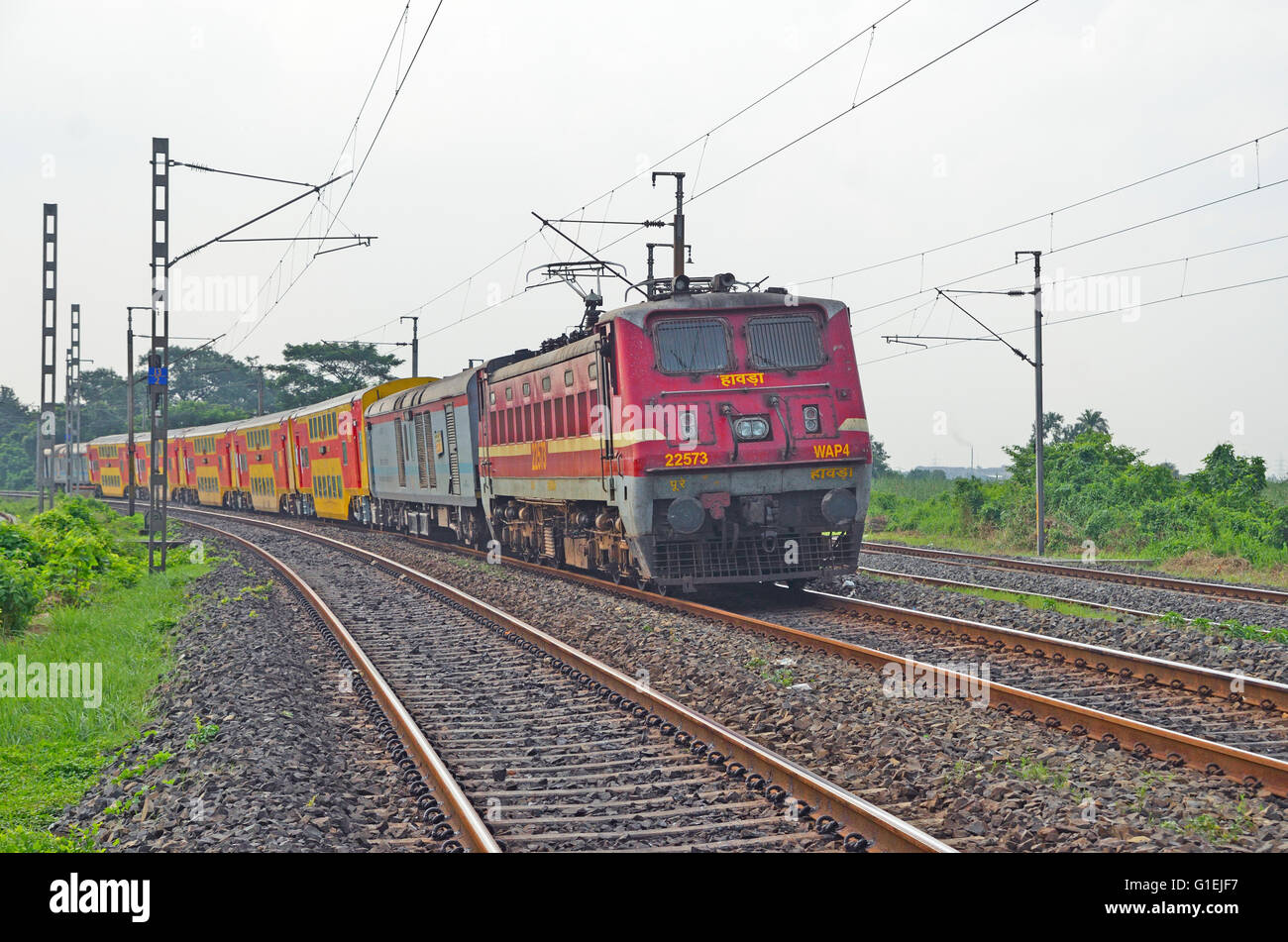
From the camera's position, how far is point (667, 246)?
30.9 metres

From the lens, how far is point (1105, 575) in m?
20.0

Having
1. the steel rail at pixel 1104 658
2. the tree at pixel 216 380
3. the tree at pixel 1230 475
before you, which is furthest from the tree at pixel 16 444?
the steel rail at pixel 1104 658

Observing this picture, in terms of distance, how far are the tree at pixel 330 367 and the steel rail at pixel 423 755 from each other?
5765 centimetres

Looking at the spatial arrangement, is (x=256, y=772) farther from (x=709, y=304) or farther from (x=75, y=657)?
(x=709, y=304)

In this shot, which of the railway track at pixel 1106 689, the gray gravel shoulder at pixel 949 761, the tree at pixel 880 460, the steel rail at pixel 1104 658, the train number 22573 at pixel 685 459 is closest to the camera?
the gray gravel shoulder at pixel 949 761

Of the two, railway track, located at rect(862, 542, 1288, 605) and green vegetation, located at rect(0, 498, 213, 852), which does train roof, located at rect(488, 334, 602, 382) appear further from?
railway track, located at rect(862, 542, 1288, 605)

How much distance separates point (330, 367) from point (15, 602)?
57289 millimetres

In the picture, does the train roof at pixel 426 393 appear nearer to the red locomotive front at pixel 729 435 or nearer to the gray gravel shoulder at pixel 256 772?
the red locomotive front at pixel 729 435

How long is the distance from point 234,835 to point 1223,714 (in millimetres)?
6890

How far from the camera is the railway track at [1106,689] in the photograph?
7.46 meters

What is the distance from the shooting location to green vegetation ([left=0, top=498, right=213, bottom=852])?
26.5 ft

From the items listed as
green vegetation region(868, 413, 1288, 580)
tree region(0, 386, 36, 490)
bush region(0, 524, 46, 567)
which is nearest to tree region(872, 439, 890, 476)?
green vegetation region(868, 413, 1288, 580)

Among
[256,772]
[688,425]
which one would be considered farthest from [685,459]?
[256,772]
